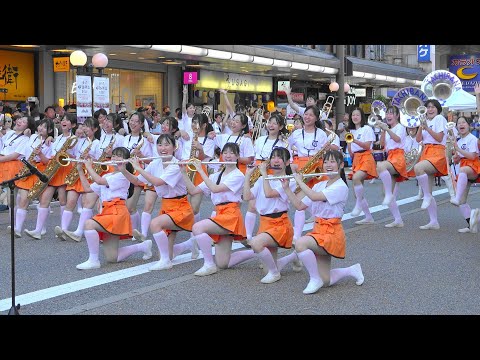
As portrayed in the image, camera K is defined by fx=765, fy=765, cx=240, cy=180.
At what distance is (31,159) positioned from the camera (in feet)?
31.8

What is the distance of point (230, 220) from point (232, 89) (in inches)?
780

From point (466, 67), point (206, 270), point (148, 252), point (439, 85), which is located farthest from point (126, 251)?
point (466, 67)

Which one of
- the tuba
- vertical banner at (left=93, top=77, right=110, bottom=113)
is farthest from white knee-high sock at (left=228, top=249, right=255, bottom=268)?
the tuba

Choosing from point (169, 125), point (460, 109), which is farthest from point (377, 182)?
point (169, 125)

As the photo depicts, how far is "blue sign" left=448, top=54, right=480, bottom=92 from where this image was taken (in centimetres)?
4272

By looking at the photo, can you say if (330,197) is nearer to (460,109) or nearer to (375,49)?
(460,109)

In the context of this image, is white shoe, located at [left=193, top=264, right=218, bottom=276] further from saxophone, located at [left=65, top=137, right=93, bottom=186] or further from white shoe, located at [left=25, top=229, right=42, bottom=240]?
white shoe, located at [left=25, top=229, right=42, bottom=240]

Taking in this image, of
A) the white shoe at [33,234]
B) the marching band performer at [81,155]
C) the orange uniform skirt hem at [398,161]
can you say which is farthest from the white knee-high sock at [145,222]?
the orange uniform skirt hem at [398,161]

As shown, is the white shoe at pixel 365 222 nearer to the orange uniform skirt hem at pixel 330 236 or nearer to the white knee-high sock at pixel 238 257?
the white knee-high sock at pixel 238 257

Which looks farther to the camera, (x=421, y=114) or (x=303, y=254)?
(x=421, y=114)

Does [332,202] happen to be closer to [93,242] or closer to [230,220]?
[230,220]
